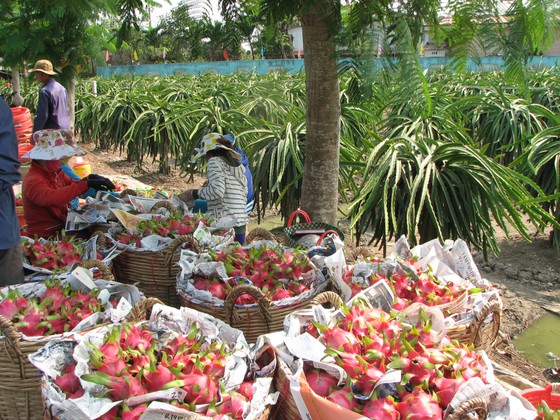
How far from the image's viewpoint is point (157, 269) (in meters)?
2.71

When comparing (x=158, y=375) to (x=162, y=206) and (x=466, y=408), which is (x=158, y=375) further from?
(x=162, y=206)

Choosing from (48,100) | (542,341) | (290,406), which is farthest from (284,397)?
(48,100)

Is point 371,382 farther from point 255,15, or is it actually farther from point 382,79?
point 255,15

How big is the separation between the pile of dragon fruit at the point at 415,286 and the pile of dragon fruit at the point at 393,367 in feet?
1.32

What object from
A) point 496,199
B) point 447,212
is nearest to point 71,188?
point 447,212

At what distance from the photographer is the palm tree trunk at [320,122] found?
117 inches

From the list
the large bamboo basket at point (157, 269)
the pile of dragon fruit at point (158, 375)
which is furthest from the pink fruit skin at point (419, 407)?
the large bamboo basket at point (157, 269)

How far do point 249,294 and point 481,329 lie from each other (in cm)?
89

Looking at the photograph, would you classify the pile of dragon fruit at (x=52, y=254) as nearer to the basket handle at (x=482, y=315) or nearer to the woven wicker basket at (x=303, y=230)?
the woven wicker basket at (x=303, y=230)

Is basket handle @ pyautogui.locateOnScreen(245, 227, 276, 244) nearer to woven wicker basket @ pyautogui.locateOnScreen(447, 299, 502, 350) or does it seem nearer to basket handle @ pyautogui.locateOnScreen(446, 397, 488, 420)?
woven wicker basket @ pyautogui.locateOnScreen(447, 299, 502, 350)

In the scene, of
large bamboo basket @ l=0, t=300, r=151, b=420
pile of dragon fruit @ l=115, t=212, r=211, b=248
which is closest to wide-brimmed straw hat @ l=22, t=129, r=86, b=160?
pile of dragon fruit @ l=115, t=212, r=211, b=248

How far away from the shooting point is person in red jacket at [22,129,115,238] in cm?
328

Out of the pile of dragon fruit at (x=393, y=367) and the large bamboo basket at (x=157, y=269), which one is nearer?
the pile of dragon fruit at (x=393, y=367)

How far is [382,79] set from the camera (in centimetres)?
183
